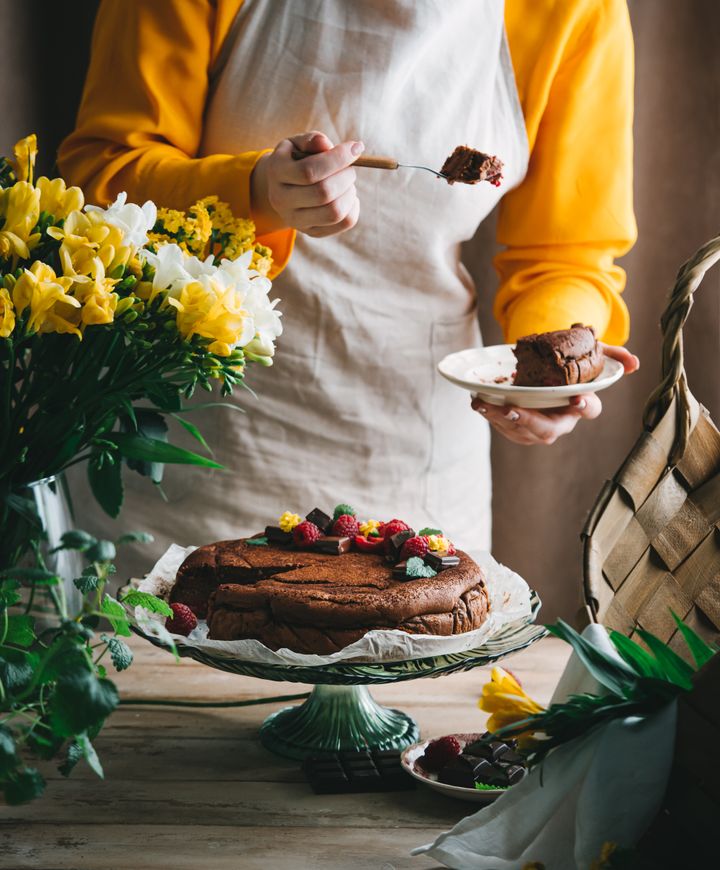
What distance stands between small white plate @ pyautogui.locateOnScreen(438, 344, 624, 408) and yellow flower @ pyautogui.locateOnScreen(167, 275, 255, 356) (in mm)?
610

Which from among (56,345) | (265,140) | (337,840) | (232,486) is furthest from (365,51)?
(337,840)

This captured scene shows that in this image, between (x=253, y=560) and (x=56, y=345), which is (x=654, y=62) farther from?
(x=56, y=345)

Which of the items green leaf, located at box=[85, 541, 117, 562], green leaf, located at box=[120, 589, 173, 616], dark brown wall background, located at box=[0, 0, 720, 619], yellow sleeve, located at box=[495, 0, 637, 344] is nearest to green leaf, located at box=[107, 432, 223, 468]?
green leaf, located at box=[120, 589, 173, 616]

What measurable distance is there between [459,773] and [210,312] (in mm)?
463

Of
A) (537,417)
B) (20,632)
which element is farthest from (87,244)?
(537,417)

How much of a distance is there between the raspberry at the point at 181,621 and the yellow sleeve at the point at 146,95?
60 cm

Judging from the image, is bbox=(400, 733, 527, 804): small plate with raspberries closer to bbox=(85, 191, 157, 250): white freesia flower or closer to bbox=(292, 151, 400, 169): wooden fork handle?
bbox=(85, 191, 157, 250): white freesia flower

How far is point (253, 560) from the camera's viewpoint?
120 cm

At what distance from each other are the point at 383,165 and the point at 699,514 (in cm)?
54

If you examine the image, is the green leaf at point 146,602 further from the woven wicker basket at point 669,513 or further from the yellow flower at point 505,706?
the woven wicker basket at point 669,513

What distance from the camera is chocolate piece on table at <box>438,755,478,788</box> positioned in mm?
905

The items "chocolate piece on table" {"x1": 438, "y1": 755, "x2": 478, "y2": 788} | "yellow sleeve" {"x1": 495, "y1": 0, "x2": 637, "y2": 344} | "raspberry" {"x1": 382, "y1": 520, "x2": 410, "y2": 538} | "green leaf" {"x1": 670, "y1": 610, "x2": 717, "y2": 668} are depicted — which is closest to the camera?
"green leaf" {"x1": 670, "y1": 610, "x2": 717, "y2": 668}

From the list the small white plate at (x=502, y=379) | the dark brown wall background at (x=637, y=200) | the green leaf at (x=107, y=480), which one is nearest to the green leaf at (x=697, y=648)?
the green leaf at (x=107, y=480)

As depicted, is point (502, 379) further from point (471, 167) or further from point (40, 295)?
point (40, 295)
